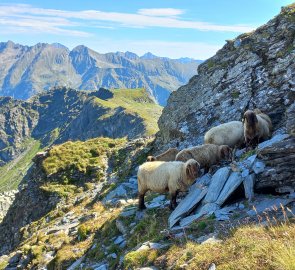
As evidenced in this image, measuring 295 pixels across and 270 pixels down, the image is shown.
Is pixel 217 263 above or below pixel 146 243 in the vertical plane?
Result: above

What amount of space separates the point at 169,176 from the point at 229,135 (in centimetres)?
570

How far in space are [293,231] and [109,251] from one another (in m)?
9.33

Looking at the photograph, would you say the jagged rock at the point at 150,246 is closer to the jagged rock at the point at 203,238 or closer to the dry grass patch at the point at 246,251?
the dry grass patch at the point at 246,251

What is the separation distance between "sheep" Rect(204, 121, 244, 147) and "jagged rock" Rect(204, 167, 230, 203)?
18.8 ft

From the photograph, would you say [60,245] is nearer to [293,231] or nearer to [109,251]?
[109,251]

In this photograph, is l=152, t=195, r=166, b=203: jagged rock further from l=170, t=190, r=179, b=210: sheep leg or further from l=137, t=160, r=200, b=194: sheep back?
l=170, t=190, r=179, b=210: sheep leg

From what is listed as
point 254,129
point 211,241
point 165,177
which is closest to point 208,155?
point 254,129

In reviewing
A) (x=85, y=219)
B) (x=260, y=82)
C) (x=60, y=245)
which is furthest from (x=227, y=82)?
(x=60, y=245)

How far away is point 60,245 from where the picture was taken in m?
22.8

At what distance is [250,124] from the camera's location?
2022 centimetres

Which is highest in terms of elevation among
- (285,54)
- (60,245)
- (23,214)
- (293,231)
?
(285,54)

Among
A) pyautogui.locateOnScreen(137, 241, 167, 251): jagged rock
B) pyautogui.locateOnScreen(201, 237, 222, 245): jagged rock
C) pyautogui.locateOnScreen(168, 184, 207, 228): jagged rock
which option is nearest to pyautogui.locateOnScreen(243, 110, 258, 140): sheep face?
pyautogui.locateOnScreen(168, 184, 207, 228): jagged rock

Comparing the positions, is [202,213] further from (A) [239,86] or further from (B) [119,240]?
(A) [239,86]

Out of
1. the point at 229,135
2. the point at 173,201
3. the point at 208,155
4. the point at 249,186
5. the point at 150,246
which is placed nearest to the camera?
the point at 150,246
